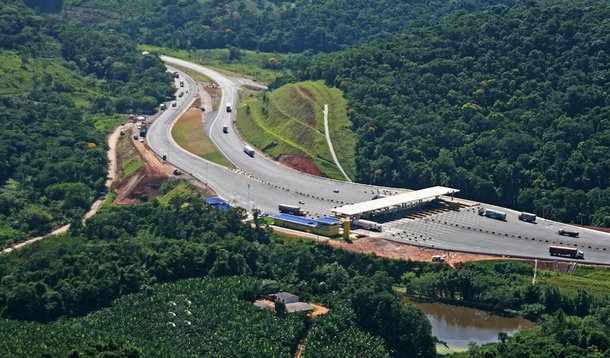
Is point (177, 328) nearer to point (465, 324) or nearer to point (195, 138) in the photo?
point (465, 324)

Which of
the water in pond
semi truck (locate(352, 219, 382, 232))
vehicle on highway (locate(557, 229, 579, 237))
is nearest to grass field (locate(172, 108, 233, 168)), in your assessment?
semi truck (locate(352, 219, 382, 232))

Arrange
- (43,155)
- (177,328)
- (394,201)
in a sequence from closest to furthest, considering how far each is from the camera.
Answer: (177,328), (394,201), (43,155)

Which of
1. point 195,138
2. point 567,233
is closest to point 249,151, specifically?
point 195,138

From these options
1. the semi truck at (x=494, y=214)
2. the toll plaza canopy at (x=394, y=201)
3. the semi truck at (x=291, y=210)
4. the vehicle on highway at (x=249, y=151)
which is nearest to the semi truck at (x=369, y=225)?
the toll plaza canopy at (x=394, y=201)

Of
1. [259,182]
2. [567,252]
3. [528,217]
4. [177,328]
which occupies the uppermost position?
[528,217]

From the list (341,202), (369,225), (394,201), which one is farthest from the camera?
(341,202)

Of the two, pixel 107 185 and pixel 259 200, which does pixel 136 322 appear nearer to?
pixel 259 200

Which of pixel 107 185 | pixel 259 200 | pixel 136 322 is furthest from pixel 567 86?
pixel 136 322
